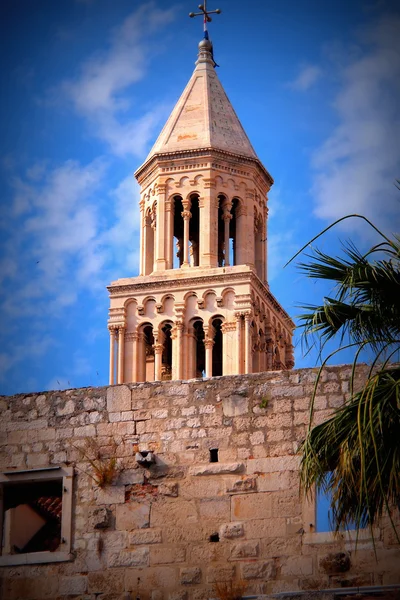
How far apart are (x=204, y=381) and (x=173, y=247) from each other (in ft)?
95.8

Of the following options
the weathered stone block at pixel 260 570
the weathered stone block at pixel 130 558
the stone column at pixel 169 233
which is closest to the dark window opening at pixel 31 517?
the weathered stone block at pixel 130 558

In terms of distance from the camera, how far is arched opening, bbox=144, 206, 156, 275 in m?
49.5

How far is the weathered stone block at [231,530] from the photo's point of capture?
19.4 m

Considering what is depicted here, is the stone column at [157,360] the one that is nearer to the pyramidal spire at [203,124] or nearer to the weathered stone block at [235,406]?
the pyramidal spire at [203,124]

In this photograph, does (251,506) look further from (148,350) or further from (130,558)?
(148,350)

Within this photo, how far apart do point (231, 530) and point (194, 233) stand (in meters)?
31.7

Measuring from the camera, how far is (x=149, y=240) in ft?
164

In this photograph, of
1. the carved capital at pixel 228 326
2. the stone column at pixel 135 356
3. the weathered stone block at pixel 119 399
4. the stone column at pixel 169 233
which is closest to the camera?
the weathered stone block at pixel 119 399

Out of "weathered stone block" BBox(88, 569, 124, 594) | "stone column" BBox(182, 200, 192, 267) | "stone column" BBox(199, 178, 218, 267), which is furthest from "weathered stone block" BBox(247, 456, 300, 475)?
"stone column" BBox(182, 200, 192, 267)

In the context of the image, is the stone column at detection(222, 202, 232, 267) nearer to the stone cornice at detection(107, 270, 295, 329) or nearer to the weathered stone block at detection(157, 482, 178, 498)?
the stone cornice at detection(107, 270, 295, 329)

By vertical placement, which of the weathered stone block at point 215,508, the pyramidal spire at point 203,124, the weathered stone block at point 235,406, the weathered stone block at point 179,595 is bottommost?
the weathered stone block at point 179,595

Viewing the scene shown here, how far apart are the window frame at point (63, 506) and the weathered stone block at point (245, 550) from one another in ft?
6.63

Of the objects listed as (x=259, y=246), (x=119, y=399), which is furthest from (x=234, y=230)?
(x=119, y=399)

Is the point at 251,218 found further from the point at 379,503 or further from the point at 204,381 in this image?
the point at 379,503
